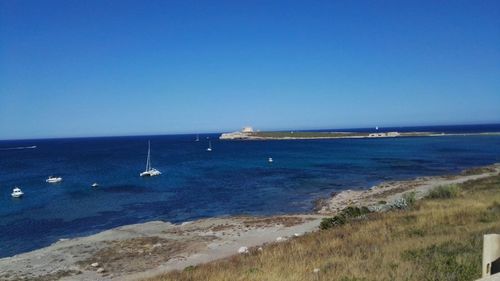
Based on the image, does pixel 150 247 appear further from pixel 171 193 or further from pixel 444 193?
pixel 171 193

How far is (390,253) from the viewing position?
1177 centimetres

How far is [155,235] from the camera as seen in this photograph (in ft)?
97.5

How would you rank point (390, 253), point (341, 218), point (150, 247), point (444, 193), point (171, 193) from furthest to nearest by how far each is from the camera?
point (171, 193) → point (444, 193) → point (150, 247) → point (341, 218) → point (390, 253)

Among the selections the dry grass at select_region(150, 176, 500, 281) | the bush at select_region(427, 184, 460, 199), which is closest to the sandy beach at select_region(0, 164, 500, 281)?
the bush at select_region(427, 184, 460, 199)

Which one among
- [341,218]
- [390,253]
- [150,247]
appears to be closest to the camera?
[390,253]

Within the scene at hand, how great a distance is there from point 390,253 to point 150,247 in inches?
695

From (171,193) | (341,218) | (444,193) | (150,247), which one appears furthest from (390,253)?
(171,193)

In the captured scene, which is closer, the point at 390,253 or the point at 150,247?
the point at 390,253

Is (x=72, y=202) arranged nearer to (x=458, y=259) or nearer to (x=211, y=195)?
(x=211, y=195)

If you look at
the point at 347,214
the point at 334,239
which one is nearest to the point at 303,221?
the point at 347,214

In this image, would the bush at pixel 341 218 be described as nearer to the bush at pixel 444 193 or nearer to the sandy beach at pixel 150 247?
the sandy beach at pixel 150 247

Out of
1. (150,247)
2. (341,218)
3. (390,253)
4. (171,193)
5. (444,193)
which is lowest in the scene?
(171,193)

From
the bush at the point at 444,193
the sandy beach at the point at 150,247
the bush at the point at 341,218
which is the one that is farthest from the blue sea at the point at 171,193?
the bush at the point at 341,218

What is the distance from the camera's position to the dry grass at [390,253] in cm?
955
